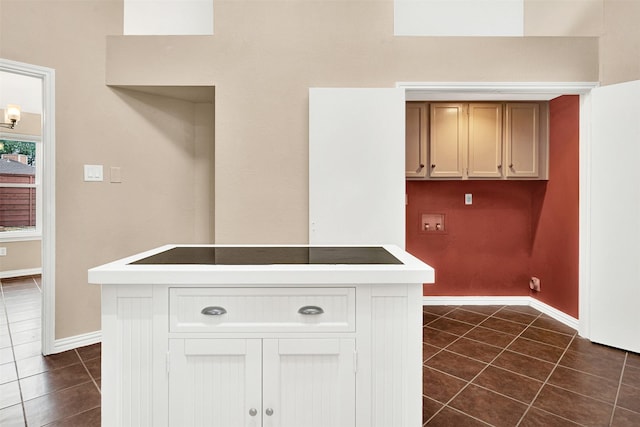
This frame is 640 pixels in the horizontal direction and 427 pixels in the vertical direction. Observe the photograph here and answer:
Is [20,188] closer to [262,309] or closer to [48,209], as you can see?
[48,209]

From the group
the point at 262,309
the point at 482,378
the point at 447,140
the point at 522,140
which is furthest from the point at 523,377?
the point at 522,140

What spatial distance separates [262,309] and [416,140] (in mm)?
2894

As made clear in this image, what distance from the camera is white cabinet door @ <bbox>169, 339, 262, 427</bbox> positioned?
1.16 meters

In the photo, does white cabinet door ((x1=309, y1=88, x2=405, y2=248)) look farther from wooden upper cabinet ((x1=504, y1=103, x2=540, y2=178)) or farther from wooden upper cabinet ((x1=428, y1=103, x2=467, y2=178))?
wooden upper cabinet ((x1=504, y1=103, x2=540, y2=178))

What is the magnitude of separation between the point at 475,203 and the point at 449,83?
5.32ft

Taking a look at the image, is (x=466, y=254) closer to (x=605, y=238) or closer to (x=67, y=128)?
(x=605, y=238)

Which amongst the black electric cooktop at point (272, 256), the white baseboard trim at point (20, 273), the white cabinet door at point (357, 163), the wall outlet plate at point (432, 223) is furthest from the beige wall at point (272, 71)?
the white baseboard trim at point (20, 273)

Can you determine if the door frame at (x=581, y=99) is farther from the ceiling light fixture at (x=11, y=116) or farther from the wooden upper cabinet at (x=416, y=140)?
the ceiling light fixture at (x=11, y=116)

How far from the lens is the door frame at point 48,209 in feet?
8.09

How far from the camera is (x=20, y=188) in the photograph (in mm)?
5098

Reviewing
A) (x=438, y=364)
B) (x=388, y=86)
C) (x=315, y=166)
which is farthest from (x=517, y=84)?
(x=438, y=364)

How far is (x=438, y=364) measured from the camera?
7.78ft

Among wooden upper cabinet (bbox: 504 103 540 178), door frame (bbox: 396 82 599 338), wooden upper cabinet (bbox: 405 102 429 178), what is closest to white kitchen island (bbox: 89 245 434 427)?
door frame (bbox: 396 82 599 338)

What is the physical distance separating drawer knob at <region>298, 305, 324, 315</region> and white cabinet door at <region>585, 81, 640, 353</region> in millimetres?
2734
